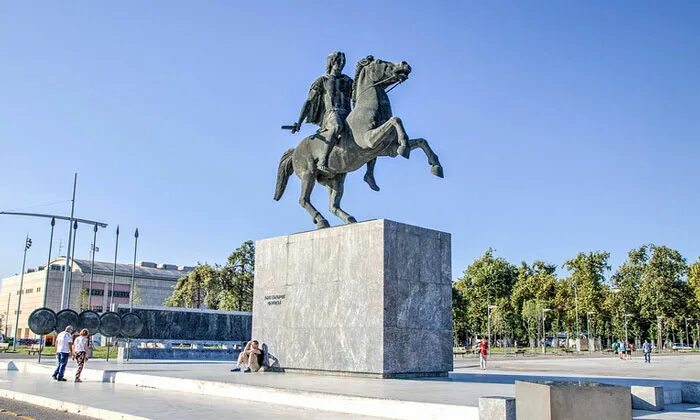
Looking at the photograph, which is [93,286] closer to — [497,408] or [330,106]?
[330,106]

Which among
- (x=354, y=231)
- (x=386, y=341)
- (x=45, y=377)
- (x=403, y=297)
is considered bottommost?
(x=45, y=377)

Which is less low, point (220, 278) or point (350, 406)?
point (220, 278)

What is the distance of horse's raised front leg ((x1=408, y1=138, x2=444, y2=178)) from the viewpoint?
47.6 feet

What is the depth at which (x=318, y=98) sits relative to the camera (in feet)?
56.7

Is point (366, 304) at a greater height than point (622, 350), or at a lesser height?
greater

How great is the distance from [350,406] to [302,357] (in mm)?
5559

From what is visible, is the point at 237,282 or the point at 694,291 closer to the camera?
the point at 237,282

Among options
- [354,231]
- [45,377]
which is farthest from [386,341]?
[45,377]

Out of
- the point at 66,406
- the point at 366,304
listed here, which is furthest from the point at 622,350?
the point at 66,406

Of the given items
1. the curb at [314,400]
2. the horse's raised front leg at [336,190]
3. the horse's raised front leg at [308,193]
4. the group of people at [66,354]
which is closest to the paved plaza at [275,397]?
the curb at [314,400]

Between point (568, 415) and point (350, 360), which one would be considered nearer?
point (568, 415)

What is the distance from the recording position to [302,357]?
15.8 metres

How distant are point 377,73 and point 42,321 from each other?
1842 cm

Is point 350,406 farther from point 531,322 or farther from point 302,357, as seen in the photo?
point 531,322
